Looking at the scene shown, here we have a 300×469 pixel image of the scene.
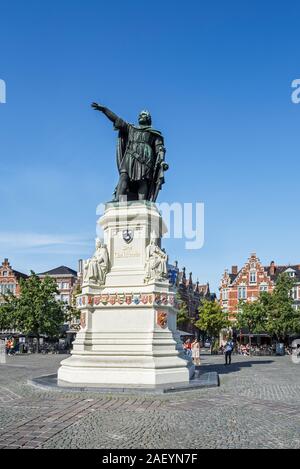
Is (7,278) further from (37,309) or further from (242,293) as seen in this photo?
(242,293)

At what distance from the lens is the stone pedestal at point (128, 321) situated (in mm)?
13875

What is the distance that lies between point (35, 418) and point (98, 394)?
11.5 ft

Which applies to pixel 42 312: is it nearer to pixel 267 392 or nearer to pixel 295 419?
pixel 267 392

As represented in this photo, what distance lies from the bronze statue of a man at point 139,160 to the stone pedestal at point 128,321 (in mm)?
1143

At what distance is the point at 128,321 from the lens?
14773mm

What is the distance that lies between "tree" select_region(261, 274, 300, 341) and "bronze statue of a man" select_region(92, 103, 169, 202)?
34.3 m

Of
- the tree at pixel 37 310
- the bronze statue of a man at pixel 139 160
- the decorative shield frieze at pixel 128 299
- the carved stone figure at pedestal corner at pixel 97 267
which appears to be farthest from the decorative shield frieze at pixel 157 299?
the tree at pixel 37 310

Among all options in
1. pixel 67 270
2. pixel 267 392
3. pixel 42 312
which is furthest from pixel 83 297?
pixel 67 270

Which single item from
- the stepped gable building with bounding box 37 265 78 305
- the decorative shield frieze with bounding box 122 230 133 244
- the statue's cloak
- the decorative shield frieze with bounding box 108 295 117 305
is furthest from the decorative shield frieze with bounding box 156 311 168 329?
the stepped gable building with bounding box 37 265 78 305

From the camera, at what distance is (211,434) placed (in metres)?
7.86

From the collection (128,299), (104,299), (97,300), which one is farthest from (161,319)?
(97,300)

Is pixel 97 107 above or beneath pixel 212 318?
above

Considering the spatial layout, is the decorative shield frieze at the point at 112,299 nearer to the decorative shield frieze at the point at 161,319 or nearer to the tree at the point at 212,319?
the decorative shield frieze at the point at 161,319

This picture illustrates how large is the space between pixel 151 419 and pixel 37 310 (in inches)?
1477
